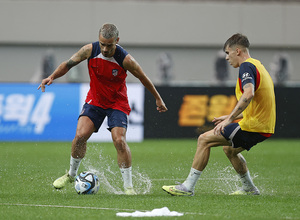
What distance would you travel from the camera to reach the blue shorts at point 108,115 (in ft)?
24.8

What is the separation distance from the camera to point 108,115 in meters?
7.72

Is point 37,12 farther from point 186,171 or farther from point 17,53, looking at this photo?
point 186,171

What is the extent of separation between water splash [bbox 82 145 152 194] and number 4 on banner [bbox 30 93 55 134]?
11.0 feet

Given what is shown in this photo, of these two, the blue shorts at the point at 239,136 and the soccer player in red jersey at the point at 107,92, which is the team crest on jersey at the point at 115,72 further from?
the blue shorts at the point at 239,136

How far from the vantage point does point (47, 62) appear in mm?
29812

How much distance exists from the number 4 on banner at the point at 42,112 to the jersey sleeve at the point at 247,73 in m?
9.80

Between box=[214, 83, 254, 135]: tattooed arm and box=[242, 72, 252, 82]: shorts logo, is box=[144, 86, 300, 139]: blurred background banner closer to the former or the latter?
box=[242, 72, 252, 82]: shorts logo

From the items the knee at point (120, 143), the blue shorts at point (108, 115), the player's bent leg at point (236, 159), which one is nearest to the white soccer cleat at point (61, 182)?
the blue shorts at point (108, 115)

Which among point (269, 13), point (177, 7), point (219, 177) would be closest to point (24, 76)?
point (177, 7)

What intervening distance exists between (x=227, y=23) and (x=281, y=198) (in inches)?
981

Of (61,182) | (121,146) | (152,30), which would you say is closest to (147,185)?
(121,146)

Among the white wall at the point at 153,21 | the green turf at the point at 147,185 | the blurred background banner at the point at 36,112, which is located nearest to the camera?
the green turf at the point at 147,185

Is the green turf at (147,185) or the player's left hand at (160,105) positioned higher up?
the player's left hand at (160,105)

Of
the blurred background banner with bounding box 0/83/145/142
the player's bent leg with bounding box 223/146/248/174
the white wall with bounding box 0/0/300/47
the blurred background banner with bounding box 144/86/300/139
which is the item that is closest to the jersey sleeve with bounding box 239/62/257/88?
the player's bent leg with bounding box 223/146/248/174
